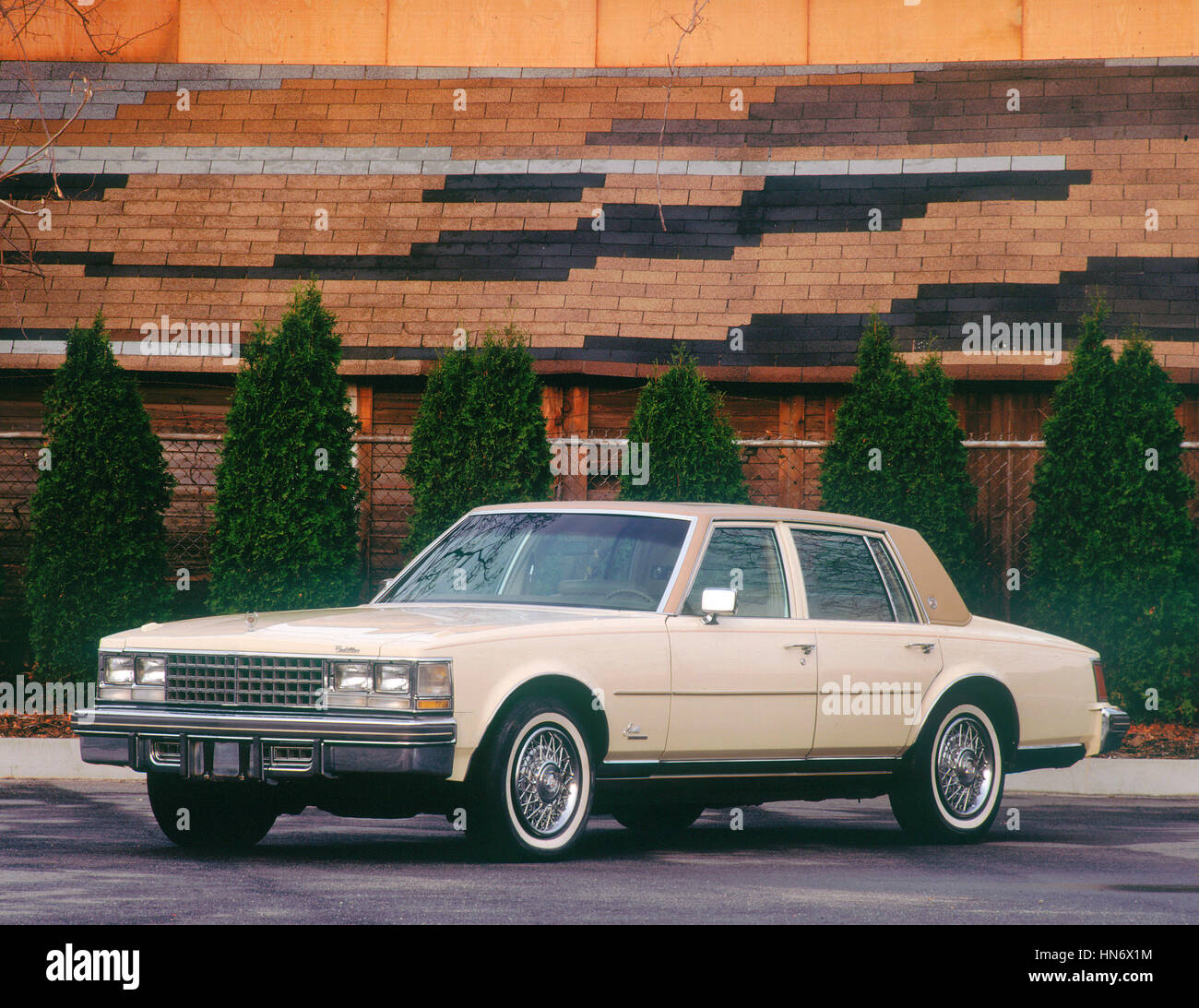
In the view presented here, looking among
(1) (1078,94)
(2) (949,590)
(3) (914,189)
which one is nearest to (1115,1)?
(1) (1078,94)

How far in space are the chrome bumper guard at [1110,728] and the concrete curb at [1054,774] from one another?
8.82 feet

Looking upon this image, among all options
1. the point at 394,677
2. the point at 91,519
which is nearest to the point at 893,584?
the point at 394,677

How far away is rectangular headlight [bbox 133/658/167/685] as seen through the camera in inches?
313

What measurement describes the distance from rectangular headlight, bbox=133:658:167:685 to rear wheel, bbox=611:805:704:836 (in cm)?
292

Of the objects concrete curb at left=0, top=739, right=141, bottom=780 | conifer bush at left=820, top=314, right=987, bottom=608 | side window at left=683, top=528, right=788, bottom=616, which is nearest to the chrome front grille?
side window at left=683, top=528, right=788, bottom=616

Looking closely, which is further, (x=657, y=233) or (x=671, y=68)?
(x=671, y=68)

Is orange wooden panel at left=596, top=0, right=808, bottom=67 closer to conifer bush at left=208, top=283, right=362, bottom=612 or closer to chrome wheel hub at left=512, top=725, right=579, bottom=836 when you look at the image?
conifer bush at left=208, top=283, right=362, bottom=612

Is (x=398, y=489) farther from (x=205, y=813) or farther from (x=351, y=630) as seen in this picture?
(x=351, y=630)

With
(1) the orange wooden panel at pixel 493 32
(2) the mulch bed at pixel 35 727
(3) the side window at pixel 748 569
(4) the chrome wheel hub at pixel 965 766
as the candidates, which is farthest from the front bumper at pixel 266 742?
(1) the orange wooden panel at pixel 493 32

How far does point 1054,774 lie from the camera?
42.7 ft

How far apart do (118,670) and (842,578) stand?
3809 mm

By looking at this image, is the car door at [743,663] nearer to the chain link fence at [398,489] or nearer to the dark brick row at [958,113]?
the chain link fence at [398,489]

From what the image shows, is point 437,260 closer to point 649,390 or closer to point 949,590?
point 649,390

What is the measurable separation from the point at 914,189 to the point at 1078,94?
247cm
